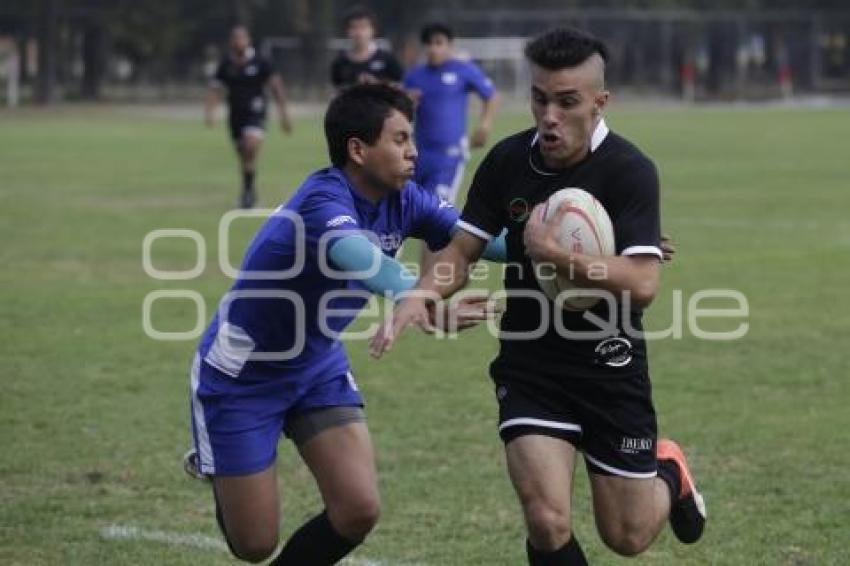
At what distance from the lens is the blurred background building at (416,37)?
201 ft

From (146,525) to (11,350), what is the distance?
14.9 feet

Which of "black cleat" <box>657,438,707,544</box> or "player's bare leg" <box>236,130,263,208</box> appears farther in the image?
"player's bare leg" <box>236,130,263,208</box>

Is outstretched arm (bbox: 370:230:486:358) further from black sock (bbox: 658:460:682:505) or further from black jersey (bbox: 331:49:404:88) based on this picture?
black jersey (bbox: 331:49:404:88)

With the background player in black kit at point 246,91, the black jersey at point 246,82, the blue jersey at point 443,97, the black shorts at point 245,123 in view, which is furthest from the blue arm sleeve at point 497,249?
the black jersey at point 246,82

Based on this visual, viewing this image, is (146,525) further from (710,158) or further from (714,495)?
(710,158)

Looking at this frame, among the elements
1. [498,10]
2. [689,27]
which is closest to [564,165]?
[689,27]

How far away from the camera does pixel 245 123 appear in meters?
22.8

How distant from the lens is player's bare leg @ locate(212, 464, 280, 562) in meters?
5.99

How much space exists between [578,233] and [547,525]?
0.94 m

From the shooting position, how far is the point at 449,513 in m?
7.39

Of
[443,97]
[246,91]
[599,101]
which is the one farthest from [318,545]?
[246,91]

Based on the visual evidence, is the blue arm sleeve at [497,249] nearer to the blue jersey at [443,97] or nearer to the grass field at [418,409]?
the grass field at [418,409]

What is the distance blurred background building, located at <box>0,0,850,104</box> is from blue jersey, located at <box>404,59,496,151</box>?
43.0 metres

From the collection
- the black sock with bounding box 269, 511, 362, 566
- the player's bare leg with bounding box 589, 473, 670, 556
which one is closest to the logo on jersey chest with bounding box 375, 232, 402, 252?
the black sock with bounding box 269, 511, 362, 566
